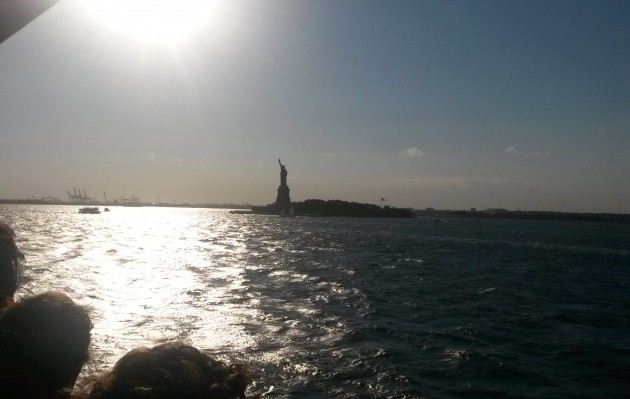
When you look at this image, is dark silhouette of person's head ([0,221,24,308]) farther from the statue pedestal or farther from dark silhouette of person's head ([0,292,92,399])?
the statue pedestal

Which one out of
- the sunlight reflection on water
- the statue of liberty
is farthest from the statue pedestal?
the sunlight reflection on water

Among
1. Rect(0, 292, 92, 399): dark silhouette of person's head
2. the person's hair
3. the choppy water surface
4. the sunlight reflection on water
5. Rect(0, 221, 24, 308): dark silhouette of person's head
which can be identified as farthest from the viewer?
the sunlight reflection on water

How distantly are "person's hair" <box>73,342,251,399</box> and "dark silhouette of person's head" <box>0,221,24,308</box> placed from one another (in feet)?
12.4

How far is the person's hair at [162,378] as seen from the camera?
703 centimetres

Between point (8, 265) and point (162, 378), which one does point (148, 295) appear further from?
point (162, 378)

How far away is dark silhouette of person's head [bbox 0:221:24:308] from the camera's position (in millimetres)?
10242

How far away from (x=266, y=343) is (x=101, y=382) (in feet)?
22.8

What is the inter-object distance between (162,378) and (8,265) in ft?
17.6

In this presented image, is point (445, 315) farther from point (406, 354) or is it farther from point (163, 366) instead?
point (163, 366)

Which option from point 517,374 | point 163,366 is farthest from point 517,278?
point 163,366

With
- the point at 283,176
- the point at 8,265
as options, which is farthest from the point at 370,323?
the point at 283,176

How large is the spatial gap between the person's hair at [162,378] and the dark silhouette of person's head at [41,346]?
1407mm

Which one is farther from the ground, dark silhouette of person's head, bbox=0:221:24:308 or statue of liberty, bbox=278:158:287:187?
statue of liberty, bbox=278:158:287:187

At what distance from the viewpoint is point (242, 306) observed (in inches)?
766
